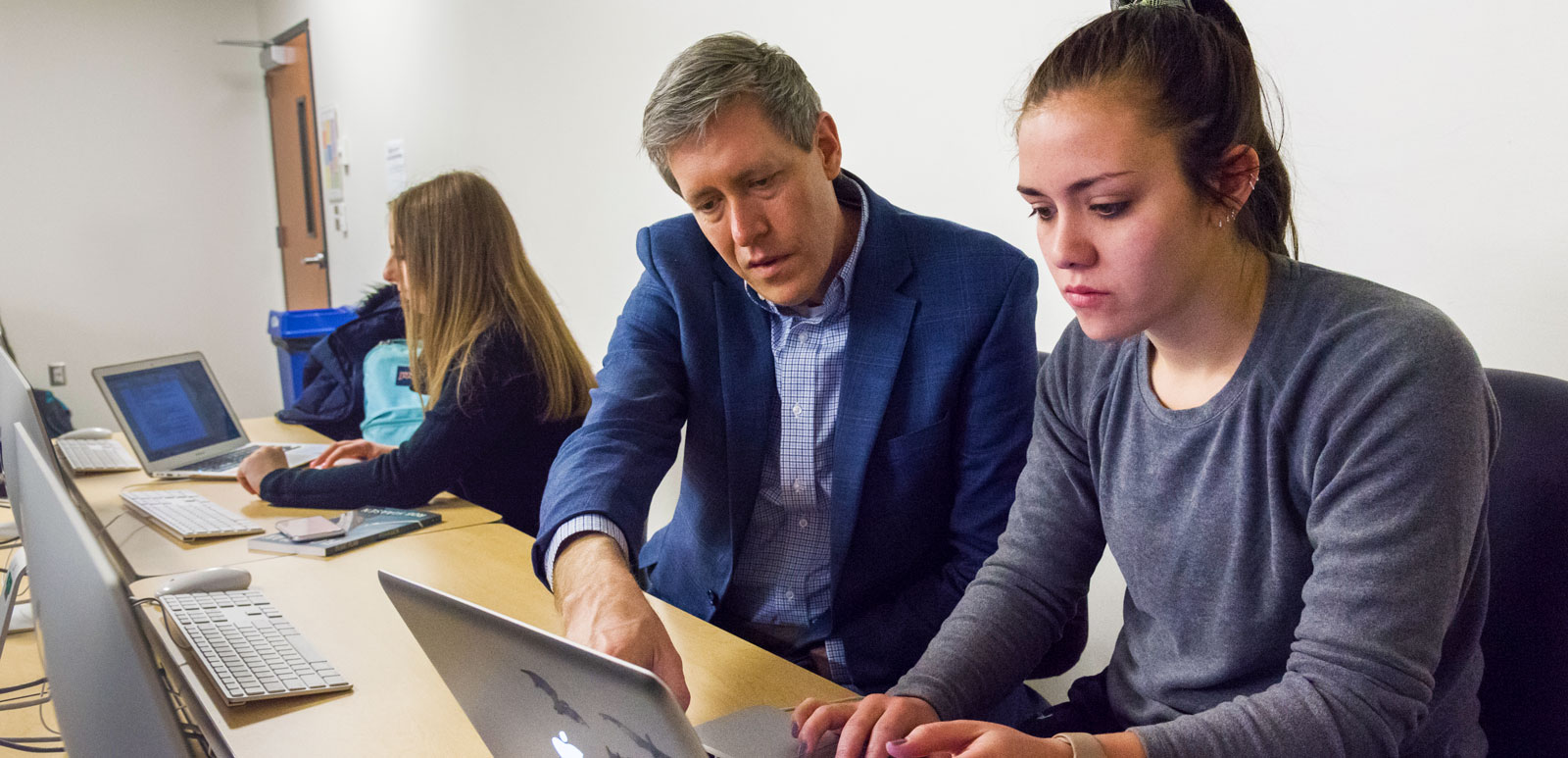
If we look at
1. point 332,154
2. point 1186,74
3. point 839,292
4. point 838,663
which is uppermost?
point 332,154

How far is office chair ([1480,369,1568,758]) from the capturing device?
86cm

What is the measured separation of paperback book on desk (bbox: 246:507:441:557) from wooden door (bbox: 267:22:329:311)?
4.15 meters

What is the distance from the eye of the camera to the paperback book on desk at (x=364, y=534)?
5.32ft

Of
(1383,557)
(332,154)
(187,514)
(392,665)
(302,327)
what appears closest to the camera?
(1383,557)

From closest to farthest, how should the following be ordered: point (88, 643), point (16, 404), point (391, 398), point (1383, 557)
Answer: point (88, 643) < point (1383, 557) < point (16, 404) < point (391, 398)

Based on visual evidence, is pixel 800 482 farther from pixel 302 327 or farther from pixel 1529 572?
pixel 302 327

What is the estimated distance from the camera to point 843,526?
1301mm

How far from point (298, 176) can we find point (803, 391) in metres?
5.23

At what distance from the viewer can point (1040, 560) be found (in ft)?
3.53

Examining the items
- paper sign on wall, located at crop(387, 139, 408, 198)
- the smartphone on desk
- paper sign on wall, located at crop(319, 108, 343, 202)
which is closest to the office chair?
the smartphone on desk

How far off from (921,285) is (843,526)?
1.04ft

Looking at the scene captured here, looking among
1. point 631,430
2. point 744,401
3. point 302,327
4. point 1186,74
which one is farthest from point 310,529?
point 302,327

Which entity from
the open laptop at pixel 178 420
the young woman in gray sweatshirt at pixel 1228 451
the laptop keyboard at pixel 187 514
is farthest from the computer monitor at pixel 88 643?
the open laptop at pixel 178 420

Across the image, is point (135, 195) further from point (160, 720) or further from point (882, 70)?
point (160, 720)
